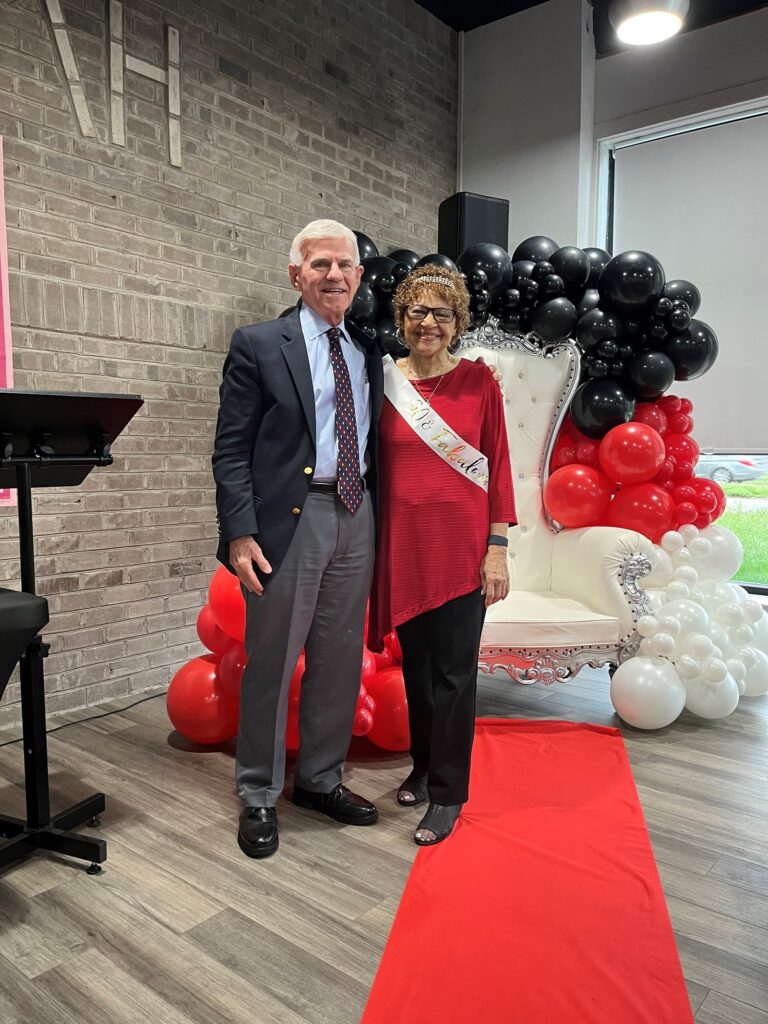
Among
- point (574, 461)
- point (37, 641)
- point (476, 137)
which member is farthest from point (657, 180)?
point (37, 641)

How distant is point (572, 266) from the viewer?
3.21m

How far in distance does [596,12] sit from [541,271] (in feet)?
7.75

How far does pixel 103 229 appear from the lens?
2973 mm

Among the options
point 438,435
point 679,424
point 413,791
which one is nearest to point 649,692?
point 413,791

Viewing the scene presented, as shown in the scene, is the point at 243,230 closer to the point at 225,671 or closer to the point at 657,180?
the point at 225,671

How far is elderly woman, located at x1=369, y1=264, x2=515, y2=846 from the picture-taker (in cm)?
197

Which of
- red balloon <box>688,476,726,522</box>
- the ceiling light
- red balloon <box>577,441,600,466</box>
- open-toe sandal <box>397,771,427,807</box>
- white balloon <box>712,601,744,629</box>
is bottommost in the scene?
open-toe sandal <box>397,771,427,807</box>

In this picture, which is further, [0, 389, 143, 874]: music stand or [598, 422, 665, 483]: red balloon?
[598, 422, 665, 483]: red balloon

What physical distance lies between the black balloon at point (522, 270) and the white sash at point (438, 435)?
4.65 feet

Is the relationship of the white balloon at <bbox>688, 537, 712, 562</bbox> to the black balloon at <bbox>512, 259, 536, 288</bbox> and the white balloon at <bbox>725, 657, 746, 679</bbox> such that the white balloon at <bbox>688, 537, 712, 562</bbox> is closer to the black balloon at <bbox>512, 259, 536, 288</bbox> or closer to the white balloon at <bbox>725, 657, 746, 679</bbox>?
the white balloon at <bbox>725, 657, 746, 679</bbox>

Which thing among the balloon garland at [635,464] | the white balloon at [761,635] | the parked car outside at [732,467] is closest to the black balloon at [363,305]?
the balloon garland at [635,464]

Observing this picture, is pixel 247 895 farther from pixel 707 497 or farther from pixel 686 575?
pixel 707 497

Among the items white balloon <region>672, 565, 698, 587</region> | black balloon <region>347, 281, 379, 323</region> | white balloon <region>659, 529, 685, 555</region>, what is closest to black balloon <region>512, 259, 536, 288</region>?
black balloon <region>347, 281, 379, 323</region>

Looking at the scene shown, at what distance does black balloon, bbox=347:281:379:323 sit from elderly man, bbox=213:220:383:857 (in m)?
1.21
